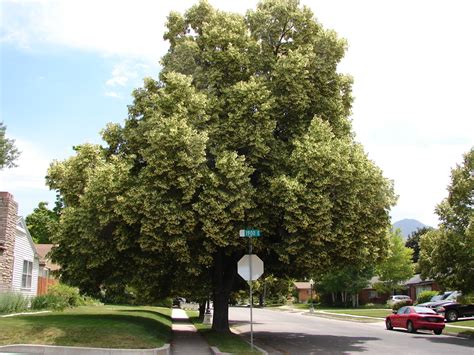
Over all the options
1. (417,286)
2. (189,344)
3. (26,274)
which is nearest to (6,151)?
(26,274)

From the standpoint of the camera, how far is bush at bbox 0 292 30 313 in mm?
20891

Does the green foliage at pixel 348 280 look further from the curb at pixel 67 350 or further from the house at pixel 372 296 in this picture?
the curb at pixel 67 350

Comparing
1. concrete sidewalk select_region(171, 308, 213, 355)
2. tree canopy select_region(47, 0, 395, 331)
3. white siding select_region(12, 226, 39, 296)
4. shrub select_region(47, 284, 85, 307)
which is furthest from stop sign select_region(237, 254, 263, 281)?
shrub select_region(47, 284, 85, 307)

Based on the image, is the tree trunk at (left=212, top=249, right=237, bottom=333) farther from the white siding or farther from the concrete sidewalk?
the white siding

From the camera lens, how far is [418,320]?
88.7ft

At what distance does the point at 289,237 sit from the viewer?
59.2 feet

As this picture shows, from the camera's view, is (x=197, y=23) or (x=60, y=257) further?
(x=197, y=23)

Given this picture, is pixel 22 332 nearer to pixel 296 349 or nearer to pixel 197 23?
pixel 296 349

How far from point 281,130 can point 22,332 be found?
11431 mm

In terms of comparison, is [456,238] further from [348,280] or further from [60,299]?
[348,280]

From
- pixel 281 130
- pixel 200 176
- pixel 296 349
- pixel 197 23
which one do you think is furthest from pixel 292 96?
pixel 296 349


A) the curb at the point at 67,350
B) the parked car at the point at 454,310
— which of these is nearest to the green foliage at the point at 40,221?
the parked car at the point at 454,310

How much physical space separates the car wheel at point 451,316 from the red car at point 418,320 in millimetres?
6980

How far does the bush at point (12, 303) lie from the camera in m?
20.9
